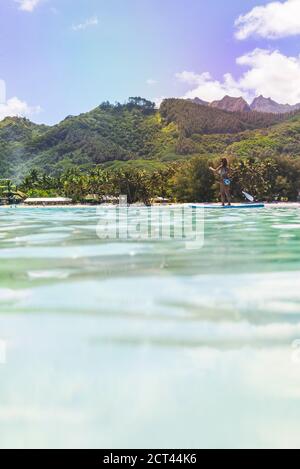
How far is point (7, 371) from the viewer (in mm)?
3203

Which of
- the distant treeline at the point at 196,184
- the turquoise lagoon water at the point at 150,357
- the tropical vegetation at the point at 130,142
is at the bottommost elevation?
the turquoise lagoon water at the point at 150,357

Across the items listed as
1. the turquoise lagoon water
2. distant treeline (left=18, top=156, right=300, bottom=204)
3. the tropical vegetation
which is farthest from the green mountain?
the turquoise lagoon water

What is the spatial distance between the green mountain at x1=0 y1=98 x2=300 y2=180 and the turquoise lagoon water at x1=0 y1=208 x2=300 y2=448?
7006 cm

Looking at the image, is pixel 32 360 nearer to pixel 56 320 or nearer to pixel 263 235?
pixel 56 320

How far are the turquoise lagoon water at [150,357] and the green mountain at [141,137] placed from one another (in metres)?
70.1

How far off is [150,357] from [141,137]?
96.8 metres

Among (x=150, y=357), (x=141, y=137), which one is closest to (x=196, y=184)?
(x=150, y=357)

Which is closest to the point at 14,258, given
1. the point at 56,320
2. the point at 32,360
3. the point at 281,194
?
the point at 56,320

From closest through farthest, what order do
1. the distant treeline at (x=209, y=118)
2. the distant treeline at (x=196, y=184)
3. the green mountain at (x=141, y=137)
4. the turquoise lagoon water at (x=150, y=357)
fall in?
the turquoise lagoon water at (x=150, y=357) < the distant treeline at (x=196, y=184) < the green mountain at (x=141, y=137) < the distant treeline at (x=209, y=118)

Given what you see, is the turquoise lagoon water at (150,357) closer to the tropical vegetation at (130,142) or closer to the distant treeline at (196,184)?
the distant treeline at (196,184)

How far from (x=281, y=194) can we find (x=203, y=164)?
6142 mm

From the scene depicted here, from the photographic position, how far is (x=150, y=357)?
136 inches

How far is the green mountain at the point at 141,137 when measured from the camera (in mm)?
85875

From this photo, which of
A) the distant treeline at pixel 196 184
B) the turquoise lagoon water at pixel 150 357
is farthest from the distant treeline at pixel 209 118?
the turquoise lagoon water at pixel 150 357
